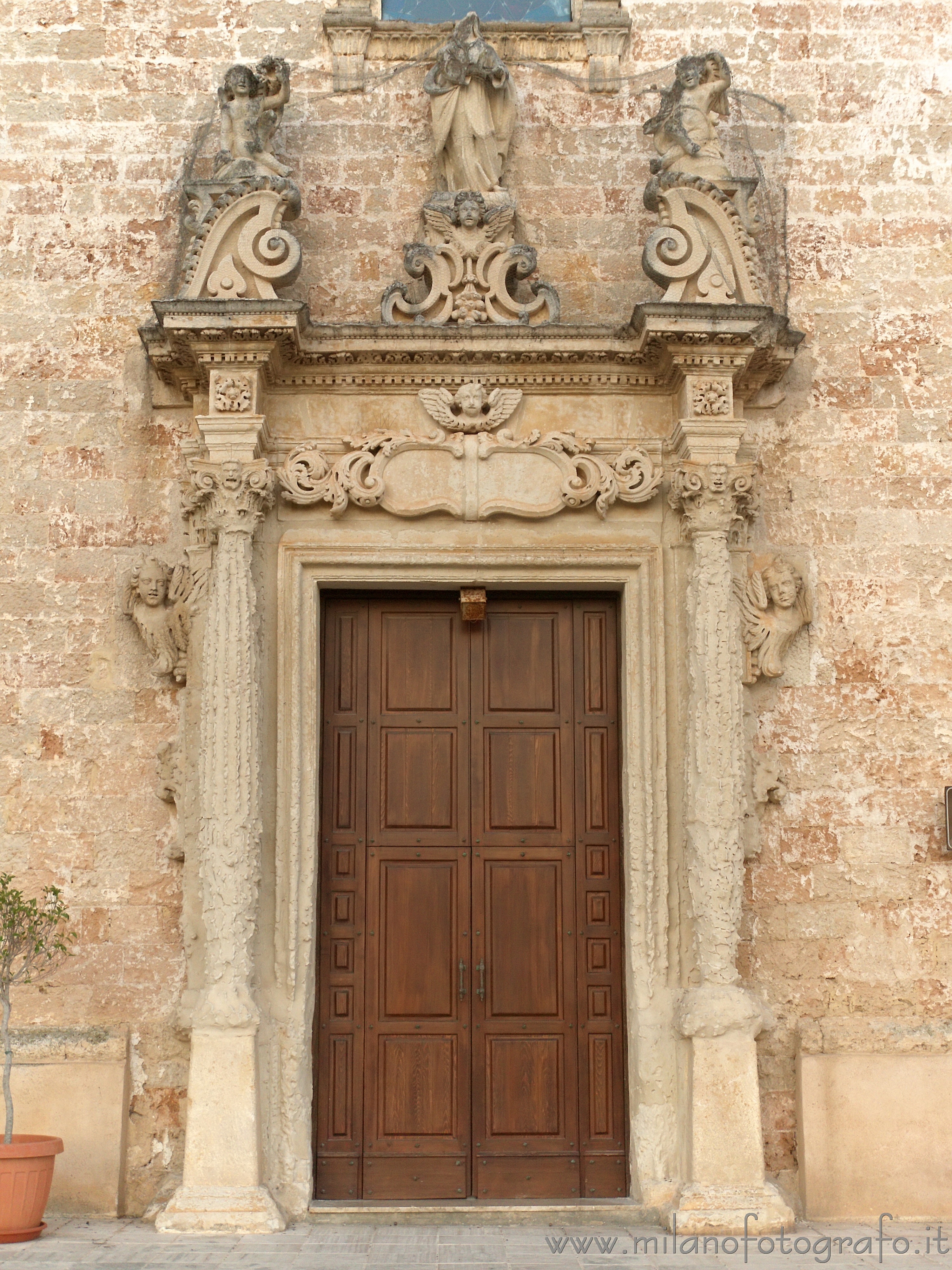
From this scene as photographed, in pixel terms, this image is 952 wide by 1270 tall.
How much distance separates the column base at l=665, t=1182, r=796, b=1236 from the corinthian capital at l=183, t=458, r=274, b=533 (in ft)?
11.1

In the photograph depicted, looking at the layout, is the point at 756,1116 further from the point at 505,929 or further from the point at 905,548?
the point at 905,548

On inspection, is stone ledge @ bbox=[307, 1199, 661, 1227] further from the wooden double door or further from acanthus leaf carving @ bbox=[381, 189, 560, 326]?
acanthus leaf carving @ bbox=[381, 189, 560, 326]

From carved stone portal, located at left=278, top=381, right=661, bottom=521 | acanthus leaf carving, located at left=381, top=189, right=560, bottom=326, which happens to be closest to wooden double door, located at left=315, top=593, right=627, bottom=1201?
carved stone portal, located at left=278, top=381, right=661, bottom=521

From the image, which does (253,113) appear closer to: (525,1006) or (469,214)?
(469,214)

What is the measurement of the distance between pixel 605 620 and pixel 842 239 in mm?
2249

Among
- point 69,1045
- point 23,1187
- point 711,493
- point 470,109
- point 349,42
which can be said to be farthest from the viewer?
point 349,42

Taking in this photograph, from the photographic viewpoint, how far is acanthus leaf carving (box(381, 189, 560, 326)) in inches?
264

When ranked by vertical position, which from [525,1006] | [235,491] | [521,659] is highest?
[235,491]

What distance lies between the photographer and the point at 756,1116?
594 centimetres

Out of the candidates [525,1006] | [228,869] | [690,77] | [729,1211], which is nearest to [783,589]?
[525,1006]

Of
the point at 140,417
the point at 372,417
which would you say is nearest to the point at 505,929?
the point at 372,417

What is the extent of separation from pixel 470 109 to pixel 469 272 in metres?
0.83

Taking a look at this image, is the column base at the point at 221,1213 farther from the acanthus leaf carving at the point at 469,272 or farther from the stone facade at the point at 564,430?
the acanthus leaf carving at the point at 469,272

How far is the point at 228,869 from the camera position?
6066 millimetres
